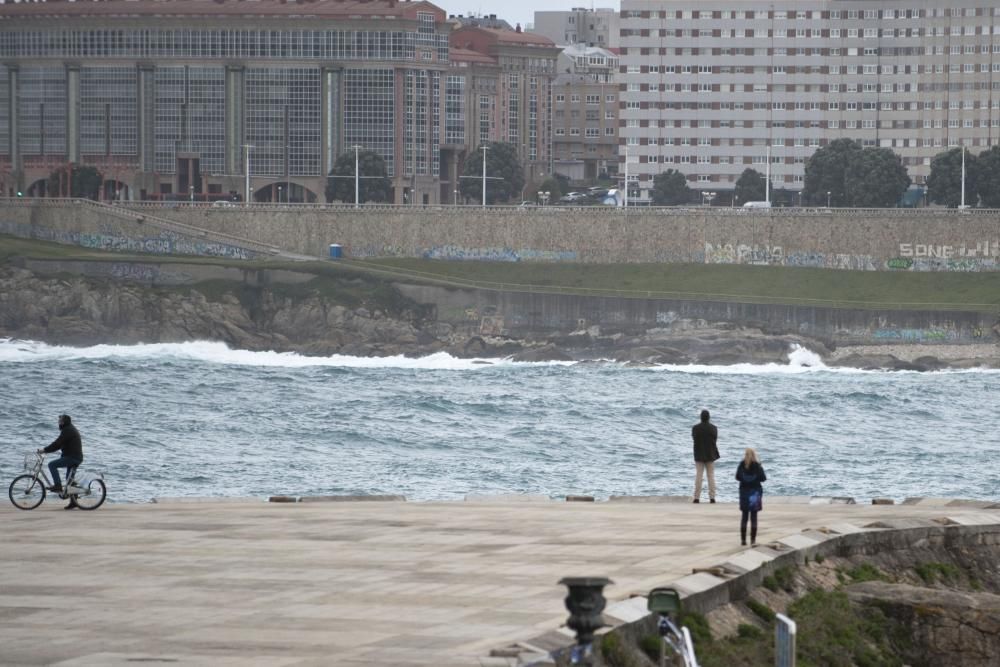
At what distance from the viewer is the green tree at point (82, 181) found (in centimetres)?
18725

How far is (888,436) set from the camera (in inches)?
3413

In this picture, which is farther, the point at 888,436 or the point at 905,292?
the point at 905,292

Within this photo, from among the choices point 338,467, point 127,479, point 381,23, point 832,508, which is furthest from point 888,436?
point 381,23

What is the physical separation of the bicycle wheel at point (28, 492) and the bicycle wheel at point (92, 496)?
2.58 feet

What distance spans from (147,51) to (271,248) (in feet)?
Result: 161

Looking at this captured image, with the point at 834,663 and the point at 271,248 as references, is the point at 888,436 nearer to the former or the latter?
the point at 834,663

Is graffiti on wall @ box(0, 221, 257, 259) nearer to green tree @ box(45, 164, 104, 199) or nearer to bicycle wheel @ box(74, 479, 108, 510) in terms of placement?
green tree @ box(45, 164, 104, 199)

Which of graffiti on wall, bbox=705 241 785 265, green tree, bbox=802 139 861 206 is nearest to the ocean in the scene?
graffiti on wall, bbox=705 241 785 265

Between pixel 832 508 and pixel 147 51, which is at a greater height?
pixel 147 51

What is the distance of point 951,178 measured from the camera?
585 feet

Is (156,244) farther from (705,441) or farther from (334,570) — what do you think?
(334,570)

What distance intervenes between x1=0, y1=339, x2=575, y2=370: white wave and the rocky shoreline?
43.2 inches

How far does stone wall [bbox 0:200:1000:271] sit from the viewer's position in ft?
493

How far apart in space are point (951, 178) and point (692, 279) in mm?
41293
